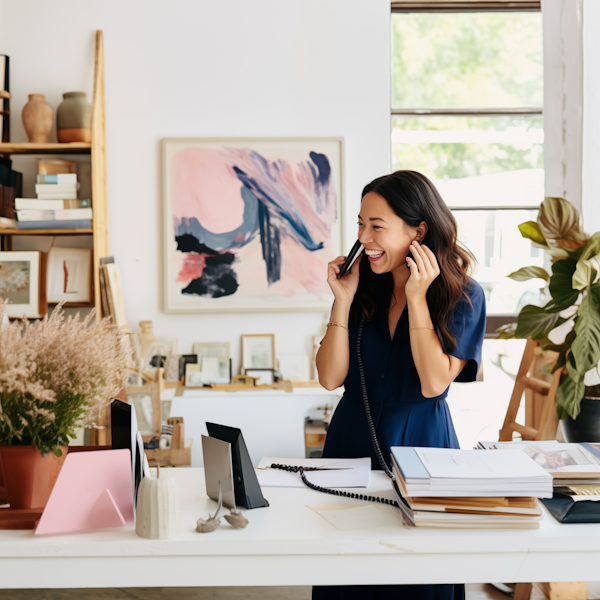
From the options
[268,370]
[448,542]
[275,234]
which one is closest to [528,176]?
[275,234]

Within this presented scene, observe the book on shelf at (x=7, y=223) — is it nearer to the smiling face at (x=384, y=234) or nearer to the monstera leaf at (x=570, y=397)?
the smiling face at (x=384, y=234)

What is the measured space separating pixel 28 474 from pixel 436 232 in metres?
1.15

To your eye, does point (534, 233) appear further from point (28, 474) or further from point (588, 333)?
point (28, 474)

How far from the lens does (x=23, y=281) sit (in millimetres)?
3301

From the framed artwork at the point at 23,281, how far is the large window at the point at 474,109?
2256 mm

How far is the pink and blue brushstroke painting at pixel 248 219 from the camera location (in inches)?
137

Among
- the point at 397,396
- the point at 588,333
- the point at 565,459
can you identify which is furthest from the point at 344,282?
the point at 588,333

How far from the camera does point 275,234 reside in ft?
11.5

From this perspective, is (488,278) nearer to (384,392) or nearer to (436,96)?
(436,96)

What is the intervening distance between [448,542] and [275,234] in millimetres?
2613

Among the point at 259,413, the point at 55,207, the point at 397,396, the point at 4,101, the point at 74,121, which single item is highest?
the point at 4,101

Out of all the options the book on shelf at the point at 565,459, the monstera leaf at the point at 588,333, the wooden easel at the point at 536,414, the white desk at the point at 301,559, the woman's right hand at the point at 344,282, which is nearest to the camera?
the white desk at the point at 301,559

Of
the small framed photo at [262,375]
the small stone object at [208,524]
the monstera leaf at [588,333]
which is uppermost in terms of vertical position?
the monstera leaf at [588,333]

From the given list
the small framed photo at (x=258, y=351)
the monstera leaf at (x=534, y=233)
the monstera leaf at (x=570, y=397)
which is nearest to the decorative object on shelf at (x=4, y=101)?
the small framed photo at (x=258, y=351)
